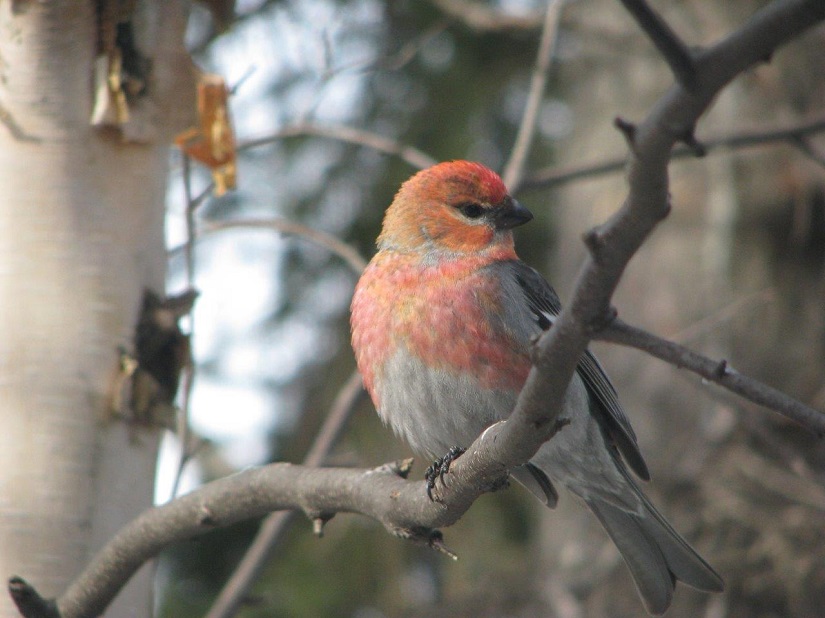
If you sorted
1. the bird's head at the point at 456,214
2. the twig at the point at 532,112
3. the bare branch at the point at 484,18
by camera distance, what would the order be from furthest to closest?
the bare branch at the point at 484,18
the twig at the point at 532,112
the bird's head at the point at 456,214

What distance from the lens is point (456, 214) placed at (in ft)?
12.9

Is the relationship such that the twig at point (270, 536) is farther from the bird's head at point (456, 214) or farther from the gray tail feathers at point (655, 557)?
the gray tail feathers at point (655, 557)

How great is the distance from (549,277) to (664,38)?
5.57 metres

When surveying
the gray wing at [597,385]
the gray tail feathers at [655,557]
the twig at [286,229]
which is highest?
the twig at [286,229]

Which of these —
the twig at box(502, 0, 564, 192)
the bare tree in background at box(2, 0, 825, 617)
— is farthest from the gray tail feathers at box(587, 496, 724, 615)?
the twig at box(502, 0, 564, 192)

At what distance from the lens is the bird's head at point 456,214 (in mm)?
3811

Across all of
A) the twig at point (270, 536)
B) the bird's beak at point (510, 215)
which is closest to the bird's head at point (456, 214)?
the bird's beak at point (510, 215)

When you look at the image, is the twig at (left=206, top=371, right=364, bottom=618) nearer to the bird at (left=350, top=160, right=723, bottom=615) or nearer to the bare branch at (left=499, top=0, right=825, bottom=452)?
the bird at (left=350, top=160, right=723, bottom=615)

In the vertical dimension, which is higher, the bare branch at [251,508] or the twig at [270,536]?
the bare branch at [251,508]

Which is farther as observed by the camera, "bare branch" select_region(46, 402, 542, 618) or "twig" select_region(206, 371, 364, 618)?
"twig" select_region(206, 371, 364, 618)

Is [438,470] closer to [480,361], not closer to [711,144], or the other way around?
[480,361]

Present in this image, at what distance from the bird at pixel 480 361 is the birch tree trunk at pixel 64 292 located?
2.74ft

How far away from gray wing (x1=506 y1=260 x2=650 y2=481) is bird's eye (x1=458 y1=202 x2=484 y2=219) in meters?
0.28

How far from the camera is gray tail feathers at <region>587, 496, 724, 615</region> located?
131 inches
